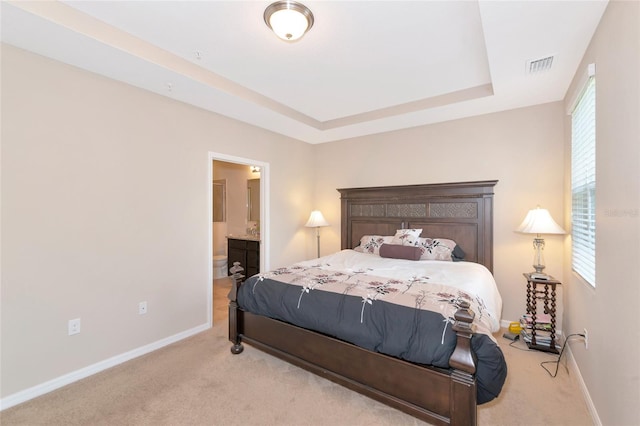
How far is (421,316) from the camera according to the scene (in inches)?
69.8

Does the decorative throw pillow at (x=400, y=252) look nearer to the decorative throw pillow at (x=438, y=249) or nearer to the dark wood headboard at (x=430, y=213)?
the decorative throw pillow at (x=438, y=249)

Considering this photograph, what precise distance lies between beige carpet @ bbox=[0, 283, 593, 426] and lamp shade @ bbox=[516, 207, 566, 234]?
118 cm

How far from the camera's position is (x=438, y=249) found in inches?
133

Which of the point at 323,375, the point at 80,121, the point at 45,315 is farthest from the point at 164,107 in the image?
the point at 323,375

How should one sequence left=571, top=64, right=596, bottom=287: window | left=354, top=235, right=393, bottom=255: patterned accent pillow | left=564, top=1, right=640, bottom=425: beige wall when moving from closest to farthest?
left=564, top=1, right=640, bottom=425: beige wall
left=571, top=64, right=596, bottom=287: window
left=354, top=235, right=393, bottom=255: patterned accent pillow

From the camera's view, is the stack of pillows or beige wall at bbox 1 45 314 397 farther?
the stack of pillows

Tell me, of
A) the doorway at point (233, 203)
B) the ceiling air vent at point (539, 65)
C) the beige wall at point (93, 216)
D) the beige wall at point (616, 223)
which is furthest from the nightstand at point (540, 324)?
the doorway at point (233, 203)

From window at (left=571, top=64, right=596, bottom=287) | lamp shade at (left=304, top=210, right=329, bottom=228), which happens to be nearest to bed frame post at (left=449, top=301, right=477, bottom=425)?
window at (left=571, top=64, right=596, bottom=287)

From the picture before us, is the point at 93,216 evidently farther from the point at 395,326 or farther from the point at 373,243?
the point at 373,243

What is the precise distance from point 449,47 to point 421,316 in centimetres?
207

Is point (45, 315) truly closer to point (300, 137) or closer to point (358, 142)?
point (300, 137)

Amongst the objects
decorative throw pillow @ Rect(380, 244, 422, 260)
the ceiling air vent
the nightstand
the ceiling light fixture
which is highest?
the ceiling light fixture

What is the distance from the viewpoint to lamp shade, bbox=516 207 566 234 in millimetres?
2708

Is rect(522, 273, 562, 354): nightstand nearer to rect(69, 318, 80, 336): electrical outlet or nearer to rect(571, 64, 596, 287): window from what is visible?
rect(571, 64, 596, 287): window
